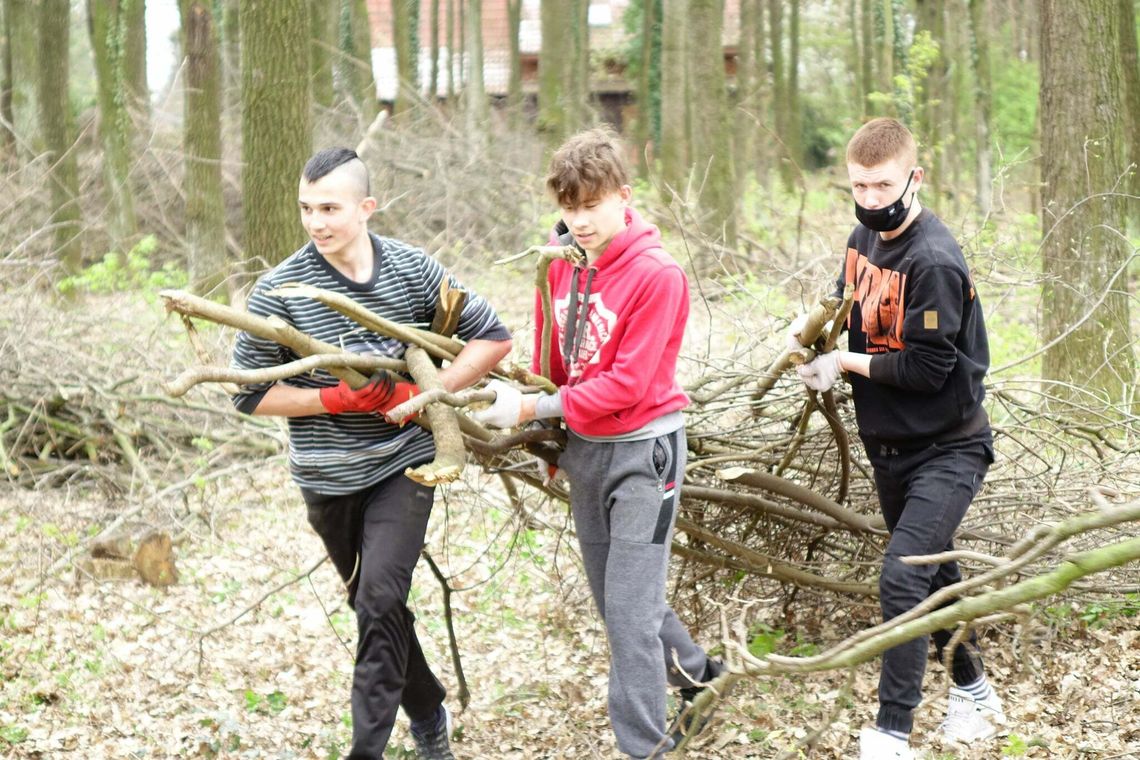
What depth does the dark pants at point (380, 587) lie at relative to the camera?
146 inches

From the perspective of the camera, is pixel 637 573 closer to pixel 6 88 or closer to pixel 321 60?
pixel 321 60

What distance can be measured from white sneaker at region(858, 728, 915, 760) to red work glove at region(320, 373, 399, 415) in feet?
5.84

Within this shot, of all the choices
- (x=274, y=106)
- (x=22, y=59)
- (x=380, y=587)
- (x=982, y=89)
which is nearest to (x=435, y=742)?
(x=380, y=587)

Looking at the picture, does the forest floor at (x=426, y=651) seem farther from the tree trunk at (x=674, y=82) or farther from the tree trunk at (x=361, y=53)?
the tree trunk at (x=361, y=53)

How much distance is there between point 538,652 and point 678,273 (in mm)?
2492

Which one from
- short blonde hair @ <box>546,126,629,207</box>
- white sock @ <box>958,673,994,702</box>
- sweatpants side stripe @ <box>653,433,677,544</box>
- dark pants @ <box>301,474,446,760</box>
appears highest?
short blonde hair @ <box>546,126,629,207</box>

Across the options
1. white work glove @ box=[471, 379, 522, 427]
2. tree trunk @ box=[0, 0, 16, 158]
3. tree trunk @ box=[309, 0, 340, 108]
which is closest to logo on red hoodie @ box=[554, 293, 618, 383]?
white work glove @ box=[471, 379, 522, 427]

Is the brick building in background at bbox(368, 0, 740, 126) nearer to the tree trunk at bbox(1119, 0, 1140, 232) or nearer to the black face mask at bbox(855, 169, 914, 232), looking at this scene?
the tree trunk at bbox(1119, 0, 1140, 232)

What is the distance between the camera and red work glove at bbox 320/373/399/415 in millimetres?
3607

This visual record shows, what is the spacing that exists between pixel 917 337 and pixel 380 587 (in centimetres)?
177

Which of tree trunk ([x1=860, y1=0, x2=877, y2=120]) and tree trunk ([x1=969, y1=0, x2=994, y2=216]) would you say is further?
tree trunk ([x1=860, y1=0, x2=877, y2=120])

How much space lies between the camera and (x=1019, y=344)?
968 centimetres

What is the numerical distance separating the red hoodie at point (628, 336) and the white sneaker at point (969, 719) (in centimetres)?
150

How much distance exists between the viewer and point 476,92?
16.9 metres
